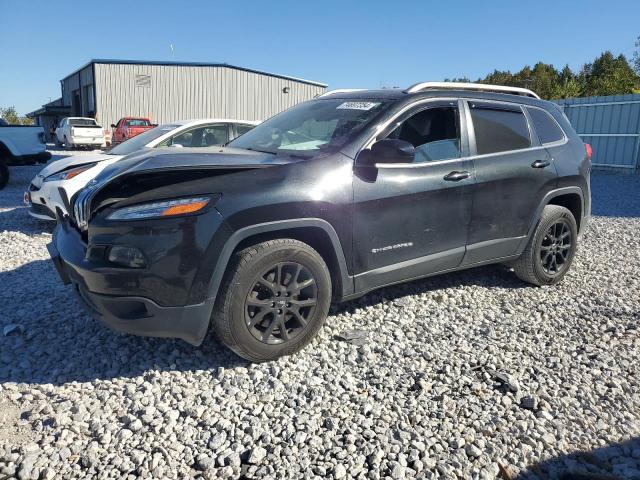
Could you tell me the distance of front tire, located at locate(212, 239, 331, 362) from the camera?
3.01 metres

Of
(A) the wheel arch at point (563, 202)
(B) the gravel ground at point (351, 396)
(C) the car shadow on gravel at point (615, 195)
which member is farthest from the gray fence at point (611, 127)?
(B) the gravel ground at point (351, 396)

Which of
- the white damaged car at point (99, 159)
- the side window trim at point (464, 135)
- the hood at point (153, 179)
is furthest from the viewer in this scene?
the white damaged car at point (99, 159)

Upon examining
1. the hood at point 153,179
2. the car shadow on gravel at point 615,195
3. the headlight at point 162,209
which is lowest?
the car shadow on gravel at point 615,195

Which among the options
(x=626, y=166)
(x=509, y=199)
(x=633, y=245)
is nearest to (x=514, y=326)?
(x=509, y=199)

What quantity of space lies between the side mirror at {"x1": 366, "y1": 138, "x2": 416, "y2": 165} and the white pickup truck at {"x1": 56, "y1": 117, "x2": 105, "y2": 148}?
2540 cm

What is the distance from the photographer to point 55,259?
349 centimetres

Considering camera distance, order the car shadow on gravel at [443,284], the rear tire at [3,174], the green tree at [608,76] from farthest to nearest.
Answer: the green tree at [608,76]
the rear tire at [3,174]
the car shadow on gravel at [443,284]

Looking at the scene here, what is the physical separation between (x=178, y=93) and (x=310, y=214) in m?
31.3

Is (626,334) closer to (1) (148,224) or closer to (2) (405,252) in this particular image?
(2) (405,252)

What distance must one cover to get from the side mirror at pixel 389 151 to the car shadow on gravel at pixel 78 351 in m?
1.64

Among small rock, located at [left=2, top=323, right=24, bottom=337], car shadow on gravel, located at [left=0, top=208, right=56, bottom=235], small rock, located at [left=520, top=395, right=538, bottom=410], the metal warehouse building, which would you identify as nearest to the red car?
the metal warehouse building

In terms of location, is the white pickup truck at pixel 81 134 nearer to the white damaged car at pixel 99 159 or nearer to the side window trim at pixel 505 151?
the white damaged car at pixel 99 159

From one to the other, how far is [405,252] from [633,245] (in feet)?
15.6

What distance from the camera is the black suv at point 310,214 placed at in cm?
288
